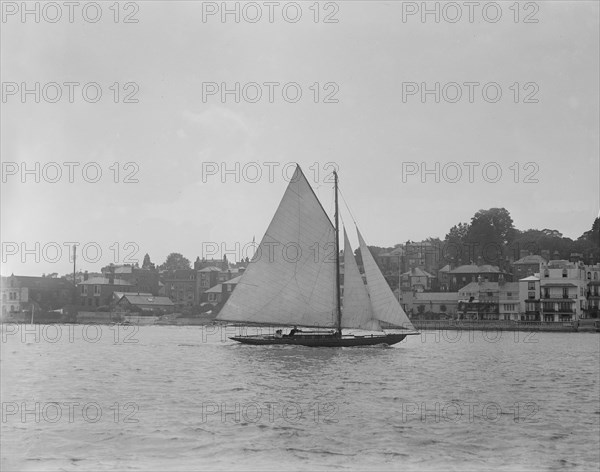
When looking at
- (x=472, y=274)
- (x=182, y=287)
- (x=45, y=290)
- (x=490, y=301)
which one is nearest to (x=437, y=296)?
(x=472, y=274)

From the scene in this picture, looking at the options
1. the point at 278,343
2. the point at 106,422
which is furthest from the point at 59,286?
the point at 106,422

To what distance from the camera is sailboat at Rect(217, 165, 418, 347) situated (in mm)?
59094

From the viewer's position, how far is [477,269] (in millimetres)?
139750

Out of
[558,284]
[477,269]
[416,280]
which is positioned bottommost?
[558,284]

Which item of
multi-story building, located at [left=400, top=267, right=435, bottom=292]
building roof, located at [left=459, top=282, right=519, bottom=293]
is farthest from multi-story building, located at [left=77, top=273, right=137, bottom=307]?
building roof, located at [left=459, top=282, right=519, bottom=293]

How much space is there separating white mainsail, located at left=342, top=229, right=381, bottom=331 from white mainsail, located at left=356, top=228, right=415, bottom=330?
1.82 ft

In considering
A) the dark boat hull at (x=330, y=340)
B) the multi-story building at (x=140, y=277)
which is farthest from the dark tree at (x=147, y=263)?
the dark boat hull at (x=330, y=340)

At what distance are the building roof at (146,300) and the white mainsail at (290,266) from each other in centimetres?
9451

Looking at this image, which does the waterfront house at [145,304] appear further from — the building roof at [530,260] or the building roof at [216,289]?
the building roof at [530,260]

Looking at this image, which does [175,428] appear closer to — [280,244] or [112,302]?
[280,244]

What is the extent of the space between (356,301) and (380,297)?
193 centimetres

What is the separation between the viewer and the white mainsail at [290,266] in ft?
194

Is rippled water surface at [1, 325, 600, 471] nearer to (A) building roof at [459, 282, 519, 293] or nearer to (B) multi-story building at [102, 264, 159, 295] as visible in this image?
(A) building roof at [459, 282, 519, 293]

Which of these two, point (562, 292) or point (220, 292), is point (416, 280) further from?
point (562, 292)
